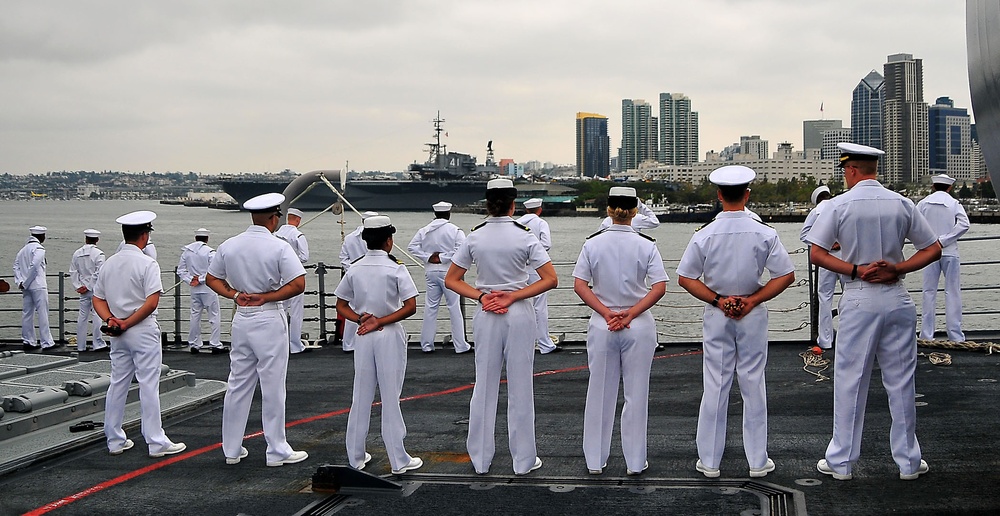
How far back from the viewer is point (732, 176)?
5.40 meters

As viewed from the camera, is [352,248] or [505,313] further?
[352,248]

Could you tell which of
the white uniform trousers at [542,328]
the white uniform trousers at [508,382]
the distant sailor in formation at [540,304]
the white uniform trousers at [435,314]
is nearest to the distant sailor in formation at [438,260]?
the white uniform trousers at [435,314]

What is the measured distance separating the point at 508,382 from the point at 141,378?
285cm

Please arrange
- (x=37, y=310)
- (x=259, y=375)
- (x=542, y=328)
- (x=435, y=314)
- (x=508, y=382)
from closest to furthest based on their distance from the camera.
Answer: (x=508, y=382), (x=259, y=375), (x=542, y=328), (x=435, y=314), (x=37, y=310)

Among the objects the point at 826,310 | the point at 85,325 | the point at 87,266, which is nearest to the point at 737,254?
the point at 826,310

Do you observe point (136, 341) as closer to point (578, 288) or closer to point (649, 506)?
point (578, 288)

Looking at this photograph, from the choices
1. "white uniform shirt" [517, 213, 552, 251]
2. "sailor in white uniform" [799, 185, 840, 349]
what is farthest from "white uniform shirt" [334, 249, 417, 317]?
"sailor in white uniform" [799, 185, 840, 349]

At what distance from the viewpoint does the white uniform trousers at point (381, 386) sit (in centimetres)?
586

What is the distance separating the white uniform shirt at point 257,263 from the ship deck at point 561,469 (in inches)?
50.0

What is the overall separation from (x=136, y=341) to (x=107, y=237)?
91.2 metres

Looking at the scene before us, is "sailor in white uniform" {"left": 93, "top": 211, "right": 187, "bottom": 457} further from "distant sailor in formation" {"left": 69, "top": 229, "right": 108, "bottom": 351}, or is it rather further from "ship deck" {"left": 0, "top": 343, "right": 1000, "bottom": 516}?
"distant sailor in formation" {"left": 69, "top": 229, "right": 108, "bottom": 351}

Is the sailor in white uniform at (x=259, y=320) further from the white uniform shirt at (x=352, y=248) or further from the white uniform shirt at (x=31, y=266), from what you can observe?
the white uniform shirt at (x=31, y=266)

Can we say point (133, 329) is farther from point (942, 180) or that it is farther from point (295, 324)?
point (942, 180)

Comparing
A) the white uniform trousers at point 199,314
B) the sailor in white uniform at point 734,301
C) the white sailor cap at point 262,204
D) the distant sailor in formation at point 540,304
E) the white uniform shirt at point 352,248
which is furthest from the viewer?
the white uniform trousers at point 199,314
